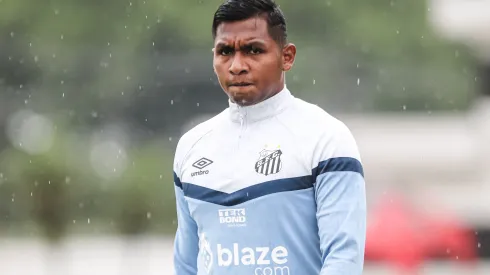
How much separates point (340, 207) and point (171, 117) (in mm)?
17896

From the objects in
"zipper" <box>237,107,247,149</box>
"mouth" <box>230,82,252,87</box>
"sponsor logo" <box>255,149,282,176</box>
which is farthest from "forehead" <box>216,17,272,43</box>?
"sponsor logo" <box>255,149,282,176</box>

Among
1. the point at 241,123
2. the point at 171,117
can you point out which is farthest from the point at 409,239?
the point at 241,123

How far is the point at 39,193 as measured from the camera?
61.5ft

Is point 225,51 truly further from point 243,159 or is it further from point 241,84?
point 243,159

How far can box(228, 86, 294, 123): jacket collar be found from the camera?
4.42 metres

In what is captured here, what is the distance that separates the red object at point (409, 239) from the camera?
13.8 metres

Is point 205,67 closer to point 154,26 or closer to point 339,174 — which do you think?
point 154,26

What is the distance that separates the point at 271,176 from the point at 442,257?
12381 millimetres

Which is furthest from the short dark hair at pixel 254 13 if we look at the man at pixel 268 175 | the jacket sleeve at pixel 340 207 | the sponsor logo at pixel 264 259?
the sponsor logo at pixel 264 259

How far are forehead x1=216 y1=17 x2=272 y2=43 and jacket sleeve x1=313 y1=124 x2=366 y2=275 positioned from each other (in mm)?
406

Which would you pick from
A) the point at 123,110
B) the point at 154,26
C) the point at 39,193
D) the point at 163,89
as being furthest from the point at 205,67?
the point at 154,26

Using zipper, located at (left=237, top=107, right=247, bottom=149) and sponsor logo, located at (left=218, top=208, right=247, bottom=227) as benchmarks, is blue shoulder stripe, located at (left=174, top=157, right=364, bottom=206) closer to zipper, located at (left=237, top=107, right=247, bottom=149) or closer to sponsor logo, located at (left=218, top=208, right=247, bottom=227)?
sponsor logo, located at (left=218, top=208, right=247, bottom=227)

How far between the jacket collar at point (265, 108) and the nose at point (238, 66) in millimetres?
154

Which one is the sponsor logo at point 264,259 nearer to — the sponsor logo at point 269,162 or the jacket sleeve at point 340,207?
the jacket sleeve at point 340,207
